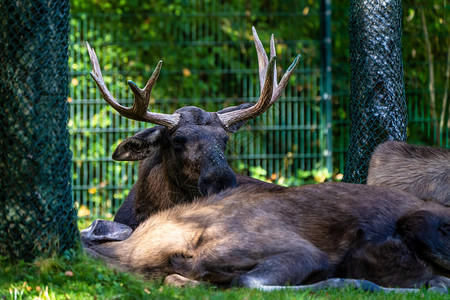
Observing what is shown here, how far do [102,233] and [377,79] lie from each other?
3620 millimetres

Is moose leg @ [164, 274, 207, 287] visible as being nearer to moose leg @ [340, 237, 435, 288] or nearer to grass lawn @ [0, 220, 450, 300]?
grass lawn @ [0, 220, 450, 300]

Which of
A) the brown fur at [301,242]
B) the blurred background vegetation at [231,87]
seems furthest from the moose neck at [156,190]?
the blurred background vegetation at [231,87]

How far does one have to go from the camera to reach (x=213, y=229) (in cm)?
515

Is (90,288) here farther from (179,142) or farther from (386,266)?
(179,142)

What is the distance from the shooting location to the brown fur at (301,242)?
4949 millimetres

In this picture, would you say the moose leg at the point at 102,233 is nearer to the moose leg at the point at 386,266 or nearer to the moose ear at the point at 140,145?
the moose ear at the point at 140,145

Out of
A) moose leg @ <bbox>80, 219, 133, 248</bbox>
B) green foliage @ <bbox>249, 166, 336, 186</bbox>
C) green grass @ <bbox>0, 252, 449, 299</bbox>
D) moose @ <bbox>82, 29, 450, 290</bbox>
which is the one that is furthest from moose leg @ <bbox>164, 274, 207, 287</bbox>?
green foliage @ <bbox>249, 166, 336, 186</bbox>

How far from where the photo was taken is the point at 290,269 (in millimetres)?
4820

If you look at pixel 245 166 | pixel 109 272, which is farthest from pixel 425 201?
pixel 245 166

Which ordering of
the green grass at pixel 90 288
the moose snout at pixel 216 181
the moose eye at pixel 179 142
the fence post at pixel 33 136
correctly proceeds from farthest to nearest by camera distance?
the moose eye at pixel 179 142
the moose snout at pixel 216 181
the fence post at pixel 33 136
the green grass at pixel 90 288

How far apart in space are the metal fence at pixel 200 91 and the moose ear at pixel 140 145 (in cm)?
429

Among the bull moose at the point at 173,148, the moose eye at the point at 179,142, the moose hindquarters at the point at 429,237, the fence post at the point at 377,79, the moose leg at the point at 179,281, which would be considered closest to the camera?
the moose leg at the point at 179,281

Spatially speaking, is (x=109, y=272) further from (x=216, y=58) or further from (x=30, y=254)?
(x=216, y=58)

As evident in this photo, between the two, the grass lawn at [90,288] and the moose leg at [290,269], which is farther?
the moose leg at [290,269]
